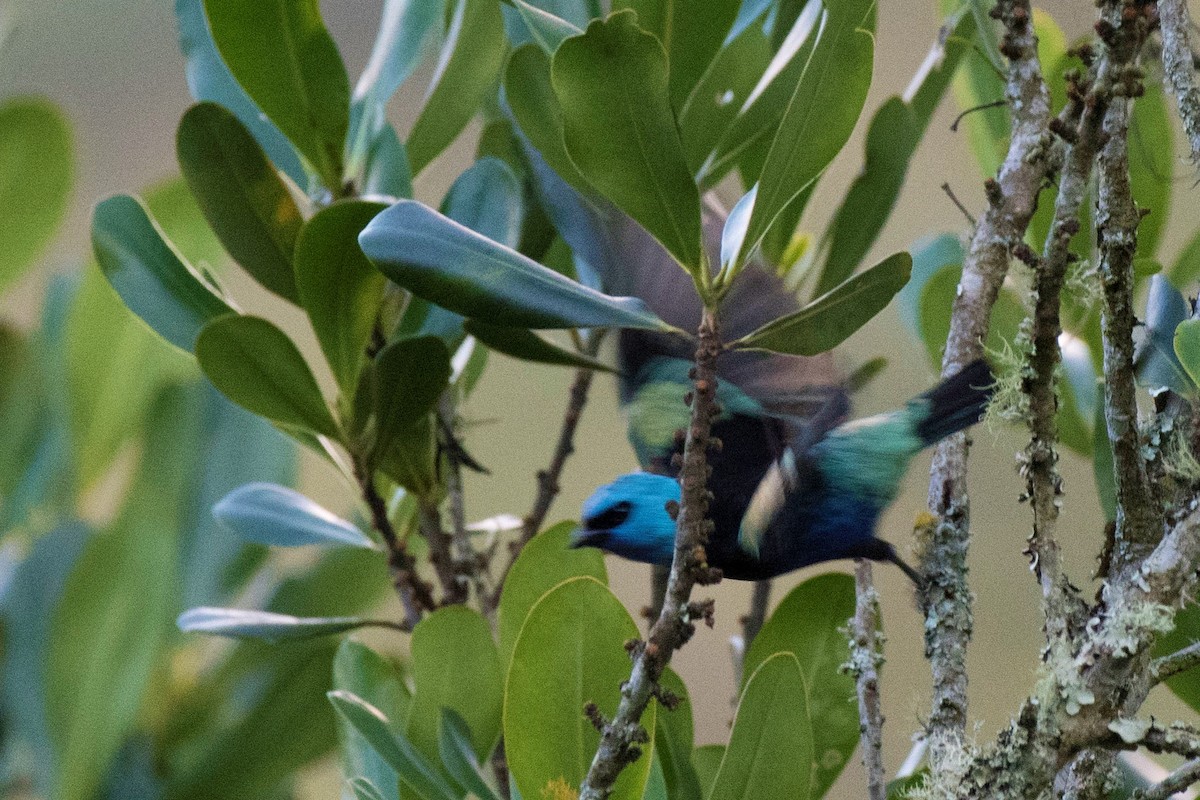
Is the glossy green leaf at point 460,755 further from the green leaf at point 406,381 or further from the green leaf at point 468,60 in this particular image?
the green leaf at point 468,60

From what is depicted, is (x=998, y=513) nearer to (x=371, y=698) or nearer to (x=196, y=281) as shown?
(x=371, y=698)

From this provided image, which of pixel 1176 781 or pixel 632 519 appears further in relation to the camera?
pixel 632 519

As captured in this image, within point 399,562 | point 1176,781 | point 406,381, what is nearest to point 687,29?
point 406,381

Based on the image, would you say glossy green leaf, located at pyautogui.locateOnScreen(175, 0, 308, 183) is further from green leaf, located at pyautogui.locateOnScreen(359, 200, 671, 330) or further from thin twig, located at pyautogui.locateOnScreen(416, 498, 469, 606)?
green leaf, located at pyautogui.locateOnScreen(359, 200, 671, 330)

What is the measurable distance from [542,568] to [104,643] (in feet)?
2.70

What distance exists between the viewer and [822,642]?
0.63m

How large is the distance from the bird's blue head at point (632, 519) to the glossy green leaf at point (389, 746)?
5.6 inches

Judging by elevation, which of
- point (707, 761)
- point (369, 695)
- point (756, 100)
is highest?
point (756, 100)

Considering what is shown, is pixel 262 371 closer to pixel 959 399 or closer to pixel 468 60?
pixel 468 60

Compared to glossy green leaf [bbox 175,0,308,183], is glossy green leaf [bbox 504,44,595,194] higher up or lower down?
lower down

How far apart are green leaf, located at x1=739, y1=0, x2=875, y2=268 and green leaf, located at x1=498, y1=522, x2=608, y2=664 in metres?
0.24

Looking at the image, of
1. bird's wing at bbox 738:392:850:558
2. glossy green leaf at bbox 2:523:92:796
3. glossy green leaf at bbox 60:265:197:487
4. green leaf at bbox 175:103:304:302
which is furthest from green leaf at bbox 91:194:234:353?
glossy green leaf at bbox 2:523:92:796

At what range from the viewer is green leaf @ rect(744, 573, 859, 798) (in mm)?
634

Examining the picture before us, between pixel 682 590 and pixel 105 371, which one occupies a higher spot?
pixel 105 371
